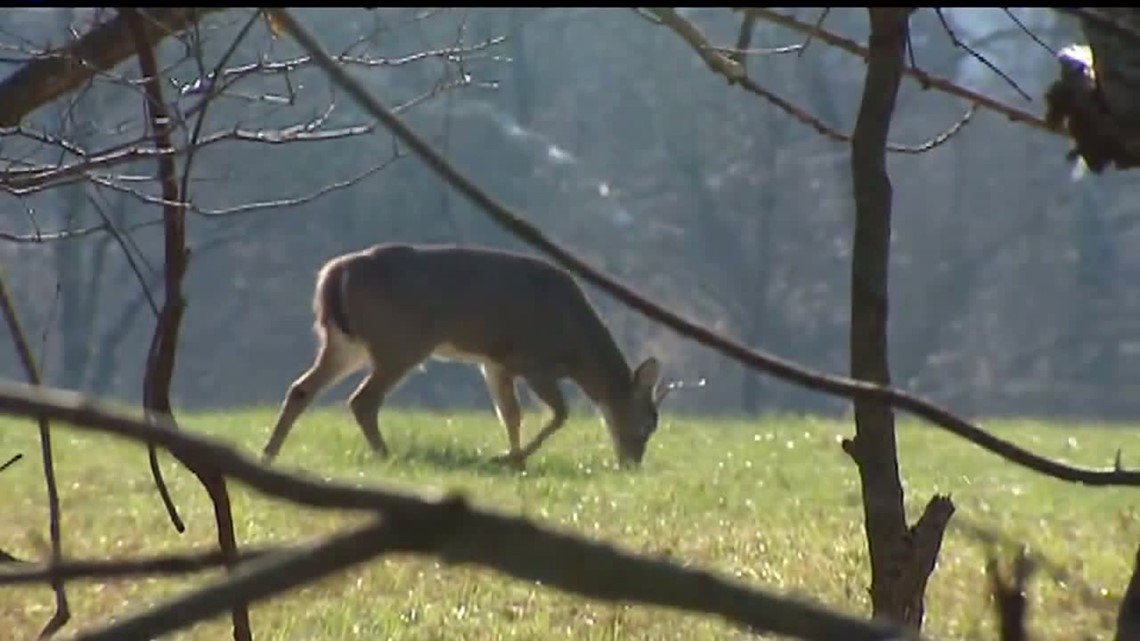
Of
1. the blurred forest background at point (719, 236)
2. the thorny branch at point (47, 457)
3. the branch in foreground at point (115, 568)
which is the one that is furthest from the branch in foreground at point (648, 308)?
the blurred forest background at point (719, 236)

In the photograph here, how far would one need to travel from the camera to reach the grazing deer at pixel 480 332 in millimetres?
15445

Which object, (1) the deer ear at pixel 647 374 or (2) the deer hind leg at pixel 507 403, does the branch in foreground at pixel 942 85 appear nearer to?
(2) the deer hind leg at pixel 507 403

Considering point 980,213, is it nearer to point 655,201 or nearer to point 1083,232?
point 1083,232

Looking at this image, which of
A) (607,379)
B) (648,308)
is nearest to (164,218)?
(648,308)

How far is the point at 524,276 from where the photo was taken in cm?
1641

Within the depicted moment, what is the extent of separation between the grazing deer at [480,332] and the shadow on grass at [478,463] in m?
0.73

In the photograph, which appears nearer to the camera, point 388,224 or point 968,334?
point 388,224

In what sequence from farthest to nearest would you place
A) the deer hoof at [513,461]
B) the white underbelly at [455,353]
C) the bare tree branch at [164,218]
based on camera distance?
the white underbelly at [455,353], the deer hoof at [513,461], the bare tree branch at [164,218]

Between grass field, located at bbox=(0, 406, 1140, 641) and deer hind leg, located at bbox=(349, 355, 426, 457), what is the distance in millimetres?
172

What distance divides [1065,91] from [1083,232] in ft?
147

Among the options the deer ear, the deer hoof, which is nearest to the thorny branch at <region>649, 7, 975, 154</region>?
the deer hoof

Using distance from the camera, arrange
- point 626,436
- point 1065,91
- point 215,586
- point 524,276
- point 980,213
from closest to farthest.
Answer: point 215,586
point 1065,91
point 626,436
point 524,276
point 980,213

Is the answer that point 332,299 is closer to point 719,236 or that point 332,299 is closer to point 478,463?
point 478,463

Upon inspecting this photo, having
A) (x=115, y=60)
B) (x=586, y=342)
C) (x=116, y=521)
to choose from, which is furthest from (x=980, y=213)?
(x=115, y=60)
